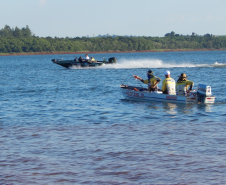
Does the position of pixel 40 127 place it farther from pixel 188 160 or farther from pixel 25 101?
pixel 25 101

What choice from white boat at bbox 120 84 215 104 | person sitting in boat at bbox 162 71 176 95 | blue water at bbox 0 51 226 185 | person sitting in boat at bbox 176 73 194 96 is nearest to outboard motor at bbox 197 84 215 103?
white boat at bbox 120 84 215 104

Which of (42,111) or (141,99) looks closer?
(42,111)

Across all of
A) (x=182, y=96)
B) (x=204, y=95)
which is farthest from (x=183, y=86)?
(x=204, y=95)

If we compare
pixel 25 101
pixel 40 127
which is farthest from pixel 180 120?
pixel 25 101

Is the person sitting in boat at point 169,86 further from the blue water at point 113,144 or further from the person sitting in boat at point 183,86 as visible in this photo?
the blue water at point 113,144

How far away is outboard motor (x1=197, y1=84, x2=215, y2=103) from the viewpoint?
1936 centimetres

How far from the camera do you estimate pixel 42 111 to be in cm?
1897

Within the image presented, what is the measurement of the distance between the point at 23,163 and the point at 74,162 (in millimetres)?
1339

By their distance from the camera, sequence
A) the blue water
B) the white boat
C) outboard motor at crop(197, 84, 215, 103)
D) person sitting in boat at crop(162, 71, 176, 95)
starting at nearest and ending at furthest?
the blue water
outboard motor at crop(197, 84, 215, 103)
the white boat
person sitting in boat at crop(162, 71, 176, 95)

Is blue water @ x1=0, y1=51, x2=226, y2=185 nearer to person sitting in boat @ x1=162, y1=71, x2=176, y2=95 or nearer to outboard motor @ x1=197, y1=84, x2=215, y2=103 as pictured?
outboard motor @ x1=197, y1=84, x2=215, y2=103

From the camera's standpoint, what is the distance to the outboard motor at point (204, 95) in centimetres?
1936

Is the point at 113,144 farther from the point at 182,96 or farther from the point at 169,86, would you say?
the point at 169,86

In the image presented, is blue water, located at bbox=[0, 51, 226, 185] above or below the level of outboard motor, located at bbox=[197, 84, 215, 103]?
below

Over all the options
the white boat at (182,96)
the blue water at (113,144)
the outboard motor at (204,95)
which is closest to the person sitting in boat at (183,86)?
the white boat at (182,96)
